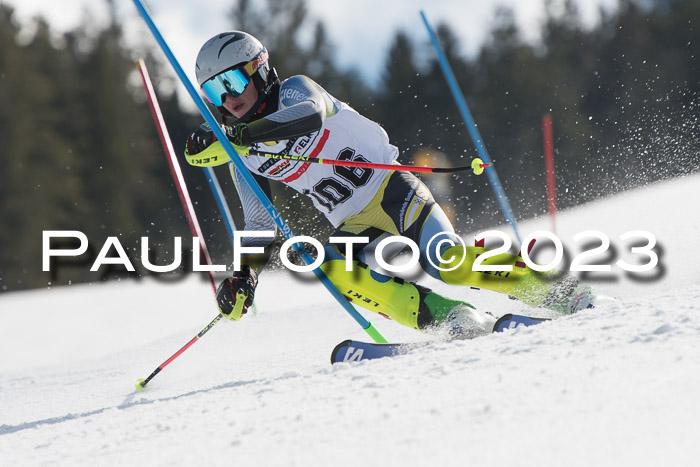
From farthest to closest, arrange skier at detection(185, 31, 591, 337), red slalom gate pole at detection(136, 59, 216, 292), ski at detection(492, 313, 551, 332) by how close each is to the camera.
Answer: red slalom gate pole at detection(136, 59, 216, 292) < skier at detection(185, 31, 591, 337) < ski at detection(492, 313, 551, 332)

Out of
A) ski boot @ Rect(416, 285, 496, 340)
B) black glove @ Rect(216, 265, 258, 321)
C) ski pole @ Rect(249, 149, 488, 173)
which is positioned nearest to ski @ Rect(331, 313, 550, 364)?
ski boot @ Rect(416, 285, 496, 340)

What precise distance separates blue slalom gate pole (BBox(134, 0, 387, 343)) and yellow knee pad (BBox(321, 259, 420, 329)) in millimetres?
52

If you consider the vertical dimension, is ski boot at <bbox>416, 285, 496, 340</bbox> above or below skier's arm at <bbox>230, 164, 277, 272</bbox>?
below

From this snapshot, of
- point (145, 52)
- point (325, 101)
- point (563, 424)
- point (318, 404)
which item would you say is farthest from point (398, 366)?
point (145, 52)

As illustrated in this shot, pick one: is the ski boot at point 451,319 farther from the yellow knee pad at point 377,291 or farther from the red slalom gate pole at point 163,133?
the red slalom gate pole at point 163,133

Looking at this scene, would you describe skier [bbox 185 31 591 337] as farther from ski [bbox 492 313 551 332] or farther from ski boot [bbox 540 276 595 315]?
ski [bbox 492 313 551 332]

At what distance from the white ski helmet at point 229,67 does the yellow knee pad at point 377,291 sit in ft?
2.88

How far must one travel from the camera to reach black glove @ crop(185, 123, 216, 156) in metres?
3.31

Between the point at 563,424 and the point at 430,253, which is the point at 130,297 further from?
the point at 563,424

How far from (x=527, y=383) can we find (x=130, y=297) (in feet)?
27.7

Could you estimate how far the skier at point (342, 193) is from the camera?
3.02 m

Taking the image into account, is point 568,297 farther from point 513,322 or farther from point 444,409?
point 444,409

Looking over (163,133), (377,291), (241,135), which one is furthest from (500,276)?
(163,133)

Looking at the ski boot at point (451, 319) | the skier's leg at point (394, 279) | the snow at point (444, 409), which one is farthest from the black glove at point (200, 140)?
the ski boot at point (451, 319)
